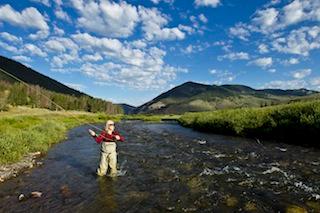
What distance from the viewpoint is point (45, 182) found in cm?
1505

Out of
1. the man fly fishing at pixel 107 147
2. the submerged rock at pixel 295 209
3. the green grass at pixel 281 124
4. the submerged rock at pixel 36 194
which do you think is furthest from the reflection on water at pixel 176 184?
the green grass at pixel 281 124

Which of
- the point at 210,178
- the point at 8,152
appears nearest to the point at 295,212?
the point at 210,178

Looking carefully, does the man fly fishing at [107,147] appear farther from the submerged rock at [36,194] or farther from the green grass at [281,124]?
the green grass at [281,124]

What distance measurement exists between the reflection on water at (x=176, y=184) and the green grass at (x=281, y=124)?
15.6 ft

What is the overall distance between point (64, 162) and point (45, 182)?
5036 mm

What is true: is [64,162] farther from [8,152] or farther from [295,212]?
[295,212]

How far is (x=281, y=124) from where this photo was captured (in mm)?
31250

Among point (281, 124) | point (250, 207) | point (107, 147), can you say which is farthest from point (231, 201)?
point (281, 124)

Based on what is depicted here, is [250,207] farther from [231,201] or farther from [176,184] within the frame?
[176,184]

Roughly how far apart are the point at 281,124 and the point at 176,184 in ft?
65.8

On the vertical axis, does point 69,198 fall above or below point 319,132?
below

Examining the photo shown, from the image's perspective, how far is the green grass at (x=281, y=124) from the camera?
27.3m

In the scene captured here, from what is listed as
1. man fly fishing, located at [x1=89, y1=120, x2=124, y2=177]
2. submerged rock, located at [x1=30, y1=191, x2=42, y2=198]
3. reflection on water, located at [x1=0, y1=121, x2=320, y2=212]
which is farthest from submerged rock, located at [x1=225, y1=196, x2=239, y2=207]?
submerged rock, located at [x1=30, y1=191, x2=42, y2=198]

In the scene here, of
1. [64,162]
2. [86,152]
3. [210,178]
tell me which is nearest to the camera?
[210,178]
